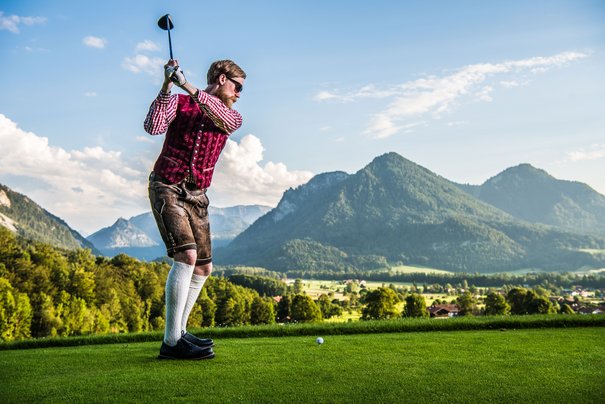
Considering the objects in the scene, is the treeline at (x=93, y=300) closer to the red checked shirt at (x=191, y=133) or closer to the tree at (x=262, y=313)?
the tree at (x=262, y=313)

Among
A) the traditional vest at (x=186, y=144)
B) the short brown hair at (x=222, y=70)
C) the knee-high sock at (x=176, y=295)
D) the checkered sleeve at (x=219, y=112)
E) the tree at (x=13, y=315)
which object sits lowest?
the tree at (x=13, y=315)

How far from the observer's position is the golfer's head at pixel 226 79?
5.26 metres

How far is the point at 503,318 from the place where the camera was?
9.48 metres

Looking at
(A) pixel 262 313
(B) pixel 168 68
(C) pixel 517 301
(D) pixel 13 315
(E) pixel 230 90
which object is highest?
(E) pixel 230 90

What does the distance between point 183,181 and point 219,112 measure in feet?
2.53

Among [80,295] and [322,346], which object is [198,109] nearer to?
[322,346]

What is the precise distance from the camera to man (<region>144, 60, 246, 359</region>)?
15.7 feet

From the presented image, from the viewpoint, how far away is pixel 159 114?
4.68 metres

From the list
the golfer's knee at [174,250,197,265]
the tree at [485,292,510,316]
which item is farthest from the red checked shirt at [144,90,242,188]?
the tree at [485,292,510,316]

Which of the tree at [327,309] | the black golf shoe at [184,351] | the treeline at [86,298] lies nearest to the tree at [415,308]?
the treeline at [86,298]

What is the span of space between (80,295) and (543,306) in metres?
41.0

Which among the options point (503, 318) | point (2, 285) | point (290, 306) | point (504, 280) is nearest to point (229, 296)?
point (290, 306)

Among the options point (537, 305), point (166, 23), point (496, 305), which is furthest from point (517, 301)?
point (166, 23)

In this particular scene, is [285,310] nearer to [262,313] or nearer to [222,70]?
[262,313]
